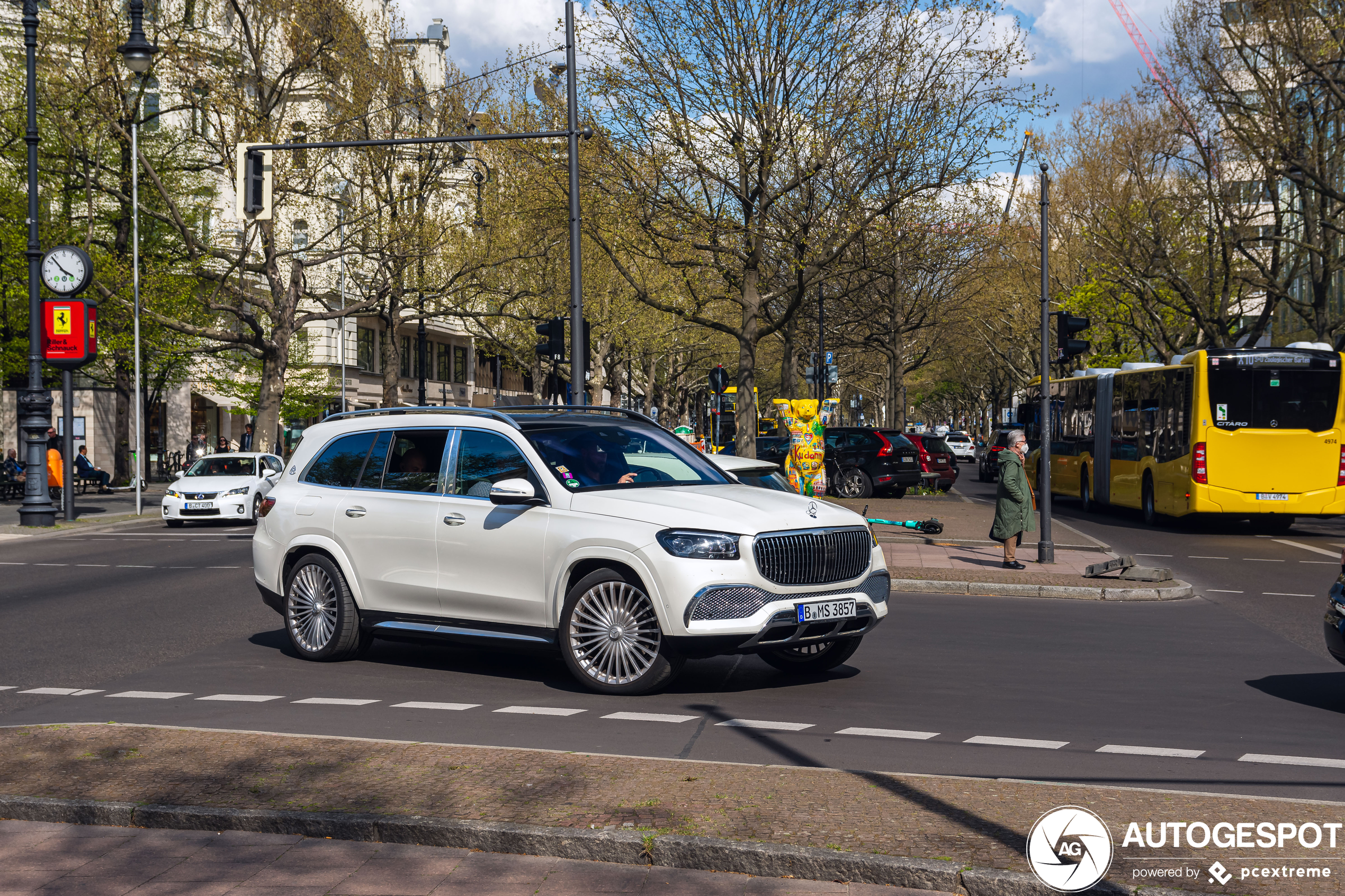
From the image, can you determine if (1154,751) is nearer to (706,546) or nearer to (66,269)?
(706,546)

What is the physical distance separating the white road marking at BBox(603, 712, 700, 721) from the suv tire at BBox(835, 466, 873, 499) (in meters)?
25.4

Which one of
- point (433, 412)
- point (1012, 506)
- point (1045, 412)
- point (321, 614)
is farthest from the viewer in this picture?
point (1045, 412)

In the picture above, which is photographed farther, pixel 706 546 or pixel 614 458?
pixel 614 458

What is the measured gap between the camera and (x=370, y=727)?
736cm

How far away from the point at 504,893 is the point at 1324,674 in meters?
7.18

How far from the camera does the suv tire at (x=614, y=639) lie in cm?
823

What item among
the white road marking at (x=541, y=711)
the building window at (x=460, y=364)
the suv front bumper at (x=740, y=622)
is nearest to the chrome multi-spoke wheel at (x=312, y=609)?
the white road marking at (x=541, y=711)

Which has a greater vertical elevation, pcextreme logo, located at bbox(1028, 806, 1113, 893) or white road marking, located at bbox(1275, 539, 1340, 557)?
pcextreme logo, located at bbox(1028, 806, 1113, 893)

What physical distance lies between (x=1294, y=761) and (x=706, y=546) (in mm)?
3288

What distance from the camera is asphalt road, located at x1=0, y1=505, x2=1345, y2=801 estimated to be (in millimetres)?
6770

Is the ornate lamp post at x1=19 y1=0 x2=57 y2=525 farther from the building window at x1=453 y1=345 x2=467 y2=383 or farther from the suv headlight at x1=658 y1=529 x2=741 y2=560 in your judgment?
the building window at x1=453 y1=345 x2=467 y2=383

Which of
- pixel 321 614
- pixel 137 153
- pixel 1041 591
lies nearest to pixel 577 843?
pixel 321 614

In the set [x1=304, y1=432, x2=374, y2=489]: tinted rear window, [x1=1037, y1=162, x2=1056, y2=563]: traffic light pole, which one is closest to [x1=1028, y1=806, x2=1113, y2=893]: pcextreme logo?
[x1=304, y1=432, x2=374, y2=489]: tinted rear window

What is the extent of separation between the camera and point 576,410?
976 cm
